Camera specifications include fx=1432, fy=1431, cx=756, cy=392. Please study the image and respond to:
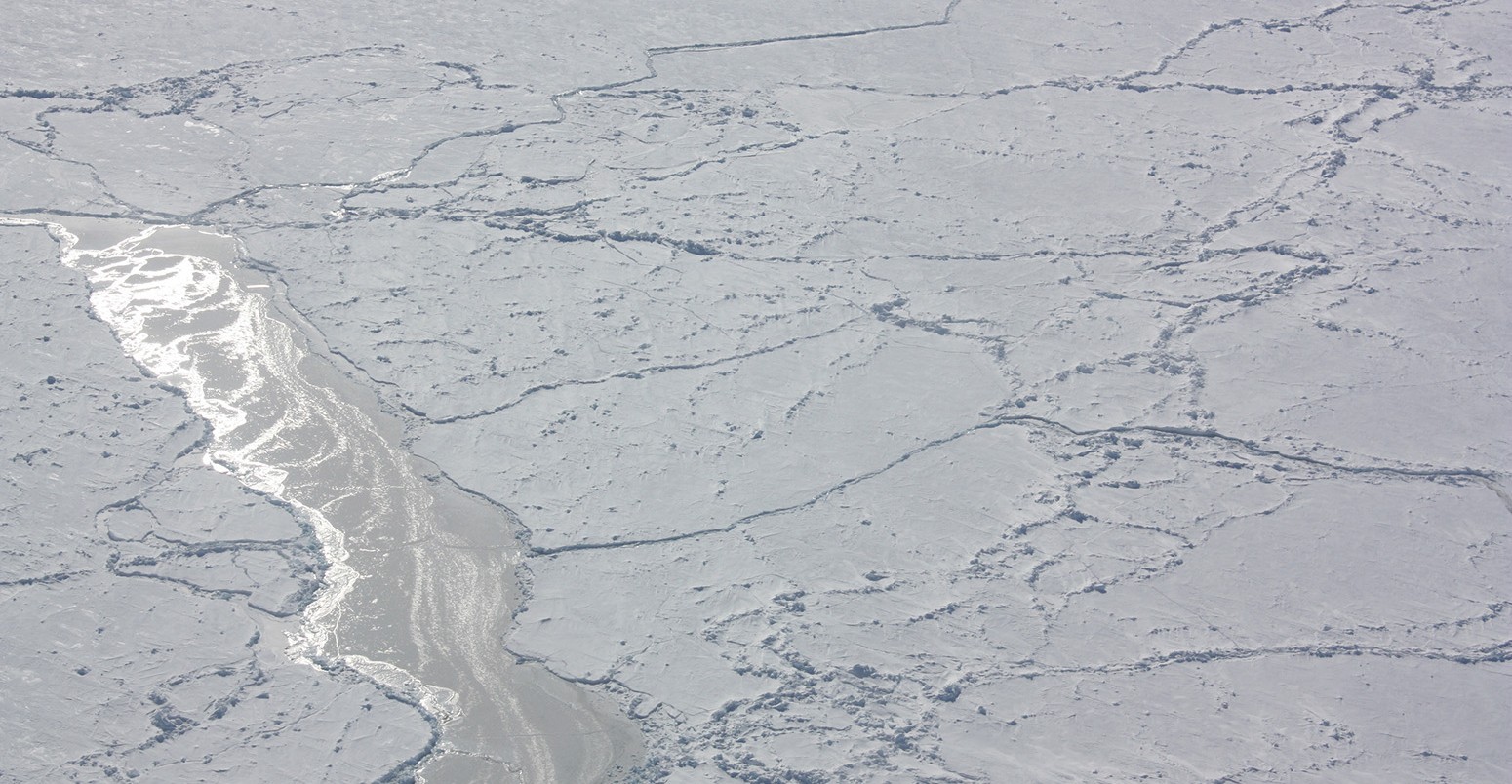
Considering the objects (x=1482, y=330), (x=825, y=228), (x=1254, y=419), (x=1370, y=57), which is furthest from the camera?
(x=1370, y=57)

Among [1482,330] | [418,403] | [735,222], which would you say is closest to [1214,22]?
[1482,330]

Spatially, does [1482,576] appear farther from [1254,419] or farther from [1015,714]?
[1015,714]

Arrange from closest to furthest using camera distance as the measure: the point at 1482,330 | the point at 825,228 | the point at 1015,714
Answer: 1. the point at 1015,714
2. the point at 1482,330
3. the point at 825,228

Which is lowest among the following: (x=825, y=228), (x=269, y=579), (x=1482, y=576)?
(x=1482, y=576)

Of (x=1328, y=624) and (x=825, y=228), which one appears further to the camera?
(x=825, y=228)

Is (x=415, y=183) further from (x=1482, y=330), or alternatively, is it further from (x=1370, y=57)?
(x=1370, y=57)

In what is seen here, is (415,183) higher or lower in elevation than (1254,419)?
higher
